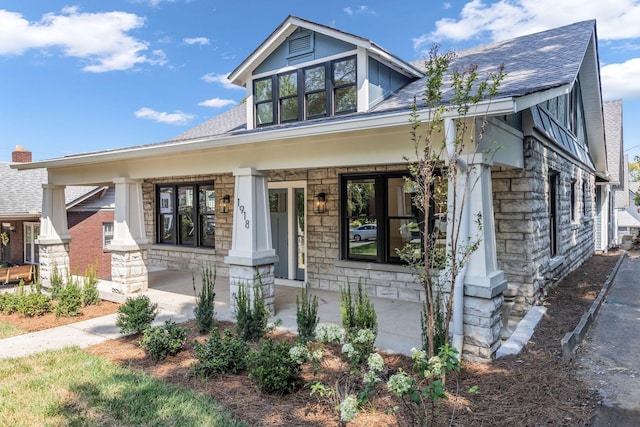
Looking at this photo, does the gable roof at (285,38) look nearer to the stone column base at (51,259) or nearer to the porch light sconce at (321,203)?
the porch light sconce at (321,203)

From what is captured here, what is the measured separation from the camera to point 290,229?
8.89 m

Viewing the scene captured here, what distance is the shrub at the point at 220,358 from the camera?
13.5ft

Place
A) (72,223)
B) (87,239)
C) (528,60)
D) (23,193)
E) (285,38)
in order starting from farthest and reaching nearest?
(87,239), (72,223), (23,193), (285,38), (528,60)

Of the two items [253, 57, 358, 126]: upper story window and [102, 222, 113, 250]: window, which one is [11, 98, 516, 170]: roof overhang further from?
[102, 222, 113, 250]: window

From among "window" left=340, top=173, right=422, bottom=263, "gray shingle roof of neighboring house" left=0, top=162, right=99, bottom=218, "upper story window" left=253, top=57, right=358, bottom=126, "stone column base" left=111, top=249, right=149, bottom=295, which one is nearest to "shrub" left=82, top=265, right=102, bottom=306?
"stone column base" left=111, top=249, right=149, bottom=295

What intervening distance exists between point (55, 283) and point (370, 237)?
6.11 metres

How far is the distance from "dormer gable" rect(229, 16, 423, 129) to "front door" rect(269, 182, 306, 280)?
1511 mm

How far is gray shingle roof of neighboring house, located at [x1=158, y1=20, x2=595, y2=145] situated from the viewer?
5.70 meters

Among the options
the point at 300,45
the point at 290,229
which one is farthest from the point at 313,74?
the point at 290,229

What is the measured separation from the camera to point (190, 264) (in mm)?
10602

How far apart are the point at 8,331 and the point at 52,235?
158 inches

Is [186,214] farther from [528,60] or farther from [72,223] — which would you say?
[528,60]

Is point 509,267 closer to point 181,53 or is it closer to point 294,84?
point 294,84

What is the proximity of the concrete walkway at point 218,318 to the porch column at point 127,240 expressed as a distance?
338 mm
